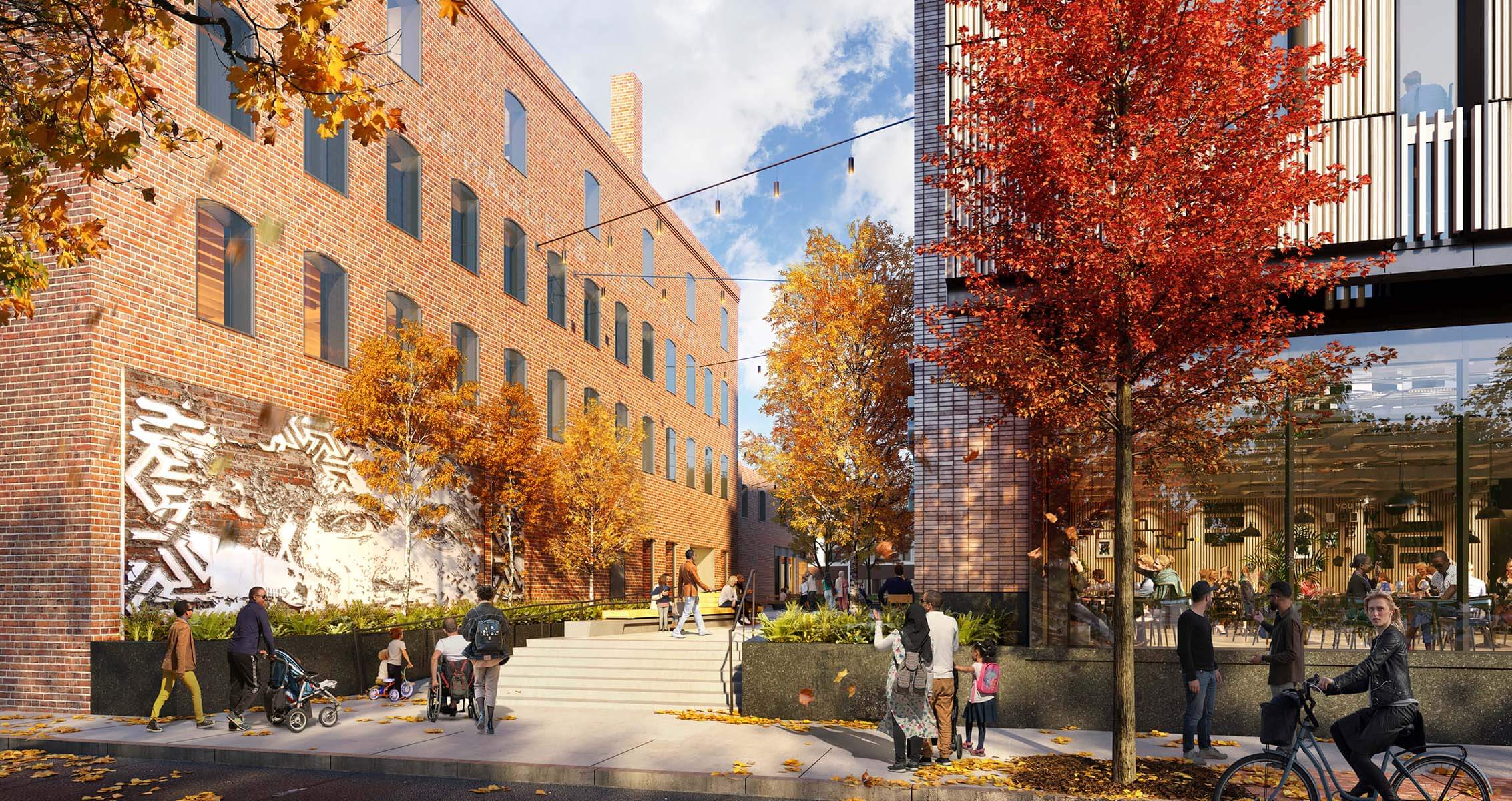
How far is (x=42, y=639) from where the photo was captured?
15.4m

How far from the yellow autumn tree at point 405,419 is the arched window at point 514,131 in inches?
Result: 351

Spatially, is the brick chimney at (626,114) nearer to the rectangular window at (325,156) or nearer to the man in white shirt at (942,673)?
the rectangular window at (325,156)

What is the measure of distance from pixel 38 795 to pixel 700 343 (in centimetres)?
3867

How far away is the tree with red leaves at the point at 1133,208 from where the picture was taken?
9922 millimetres

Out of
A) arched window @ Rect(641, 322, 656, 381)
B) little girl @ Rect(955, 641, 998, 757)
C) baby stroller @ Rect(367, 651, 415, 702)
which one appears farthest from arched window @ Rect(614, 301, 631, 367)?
little girl @ Rect(955, 641, 998, 757)

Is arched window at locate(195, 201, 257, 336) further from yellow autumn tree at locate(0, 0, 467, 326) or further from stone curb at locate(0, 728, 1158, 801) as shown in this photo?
yellow autumn tree at locate(0, 0, 467, 326)

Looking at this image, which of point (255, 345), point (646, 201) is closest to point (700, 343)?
point (646, 201)

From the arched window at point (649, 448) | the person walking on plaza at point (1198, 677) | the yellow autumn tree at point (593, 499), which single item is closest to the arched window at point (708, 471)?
the arched window at point (649, 448)

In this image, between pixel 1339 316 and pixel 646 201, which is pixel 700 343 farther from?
pixel 1339 316

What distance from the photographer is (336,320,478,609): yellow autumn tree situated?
2067 centimetres

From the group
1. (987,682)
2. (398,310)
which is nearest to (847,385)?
(398,310)

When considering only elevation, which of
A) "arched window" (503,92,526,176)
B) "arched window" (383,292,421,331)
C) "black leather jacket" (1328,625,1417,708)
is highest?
"arched window" (503,92,526,176)

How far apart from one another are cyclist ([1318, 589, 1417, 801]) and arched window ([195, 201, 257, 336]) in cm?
1624

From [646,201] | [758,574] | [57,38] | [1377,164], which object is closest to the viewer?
[57,38]
